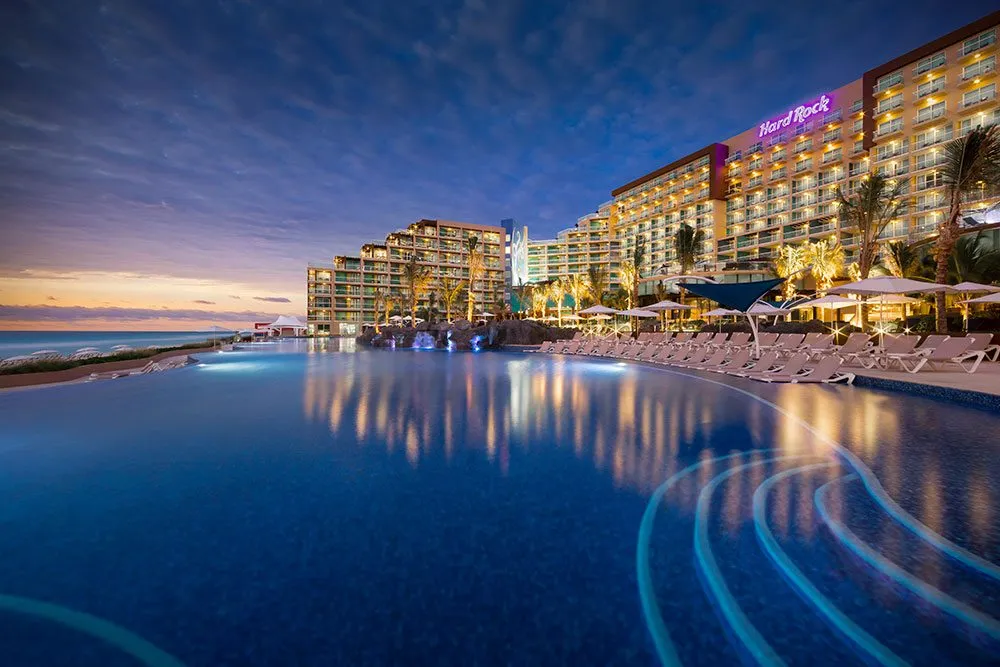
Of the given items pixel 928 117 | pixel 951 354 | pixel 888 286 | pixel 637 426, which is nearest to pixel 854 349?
pixel 888 286

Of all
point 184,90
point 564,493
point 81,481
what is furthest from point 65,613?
point 184,90

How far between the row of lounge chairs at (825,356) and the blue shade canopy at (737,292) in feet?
5.85

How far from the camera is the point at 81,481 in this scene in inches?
174

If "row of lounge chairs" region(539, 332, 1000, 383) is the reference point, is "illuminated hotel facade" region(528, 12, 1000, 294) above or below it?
above

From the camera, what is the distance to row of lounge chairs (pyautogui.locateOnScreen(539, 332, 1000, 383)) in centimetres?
1156

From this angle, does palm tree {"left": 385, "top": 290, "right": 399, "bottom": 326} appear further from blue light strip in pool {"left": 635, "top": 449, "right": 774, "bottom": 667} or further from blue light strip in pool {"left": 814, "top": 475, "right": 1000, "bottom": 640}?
blue light strip in pool {"left": 814, "top": 475, "right": 1000, "bottom": 640}

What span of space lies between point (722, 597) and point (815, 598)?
1.61 feet

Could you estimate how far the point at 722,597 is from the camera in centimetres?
234

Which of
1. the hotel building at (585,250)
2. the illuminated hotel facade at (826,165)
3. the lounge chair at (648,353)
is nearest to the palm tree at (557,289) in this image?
the illuminated hotel facade at (826,165)

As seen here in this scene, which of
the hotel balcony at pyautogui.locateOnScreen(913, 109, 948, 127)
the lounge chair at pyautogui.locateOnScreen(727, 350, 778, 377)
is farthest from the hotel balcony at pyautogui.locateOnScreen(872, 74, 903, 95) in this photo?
the lounge chair at pyautogui.locateOnScreen(727, 350, 778, 377)

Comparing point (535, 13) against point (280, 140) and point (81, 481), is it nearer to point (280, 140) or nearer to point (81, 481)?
point (280, 140)

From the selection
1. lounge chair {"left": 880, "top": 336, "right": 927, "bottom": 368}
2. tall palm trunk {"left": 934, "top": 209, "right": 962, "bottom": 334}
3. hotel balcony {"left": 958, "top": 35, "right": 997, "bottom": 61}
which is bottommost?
lounge chair {"left": 880, "top": 336, "right": 927, "bottom": 368}

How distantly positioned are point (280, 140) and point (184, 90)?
58.5ft

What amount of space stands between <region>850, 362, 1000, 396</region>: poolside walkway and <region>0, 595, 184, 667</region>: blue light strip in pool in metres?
12.0
